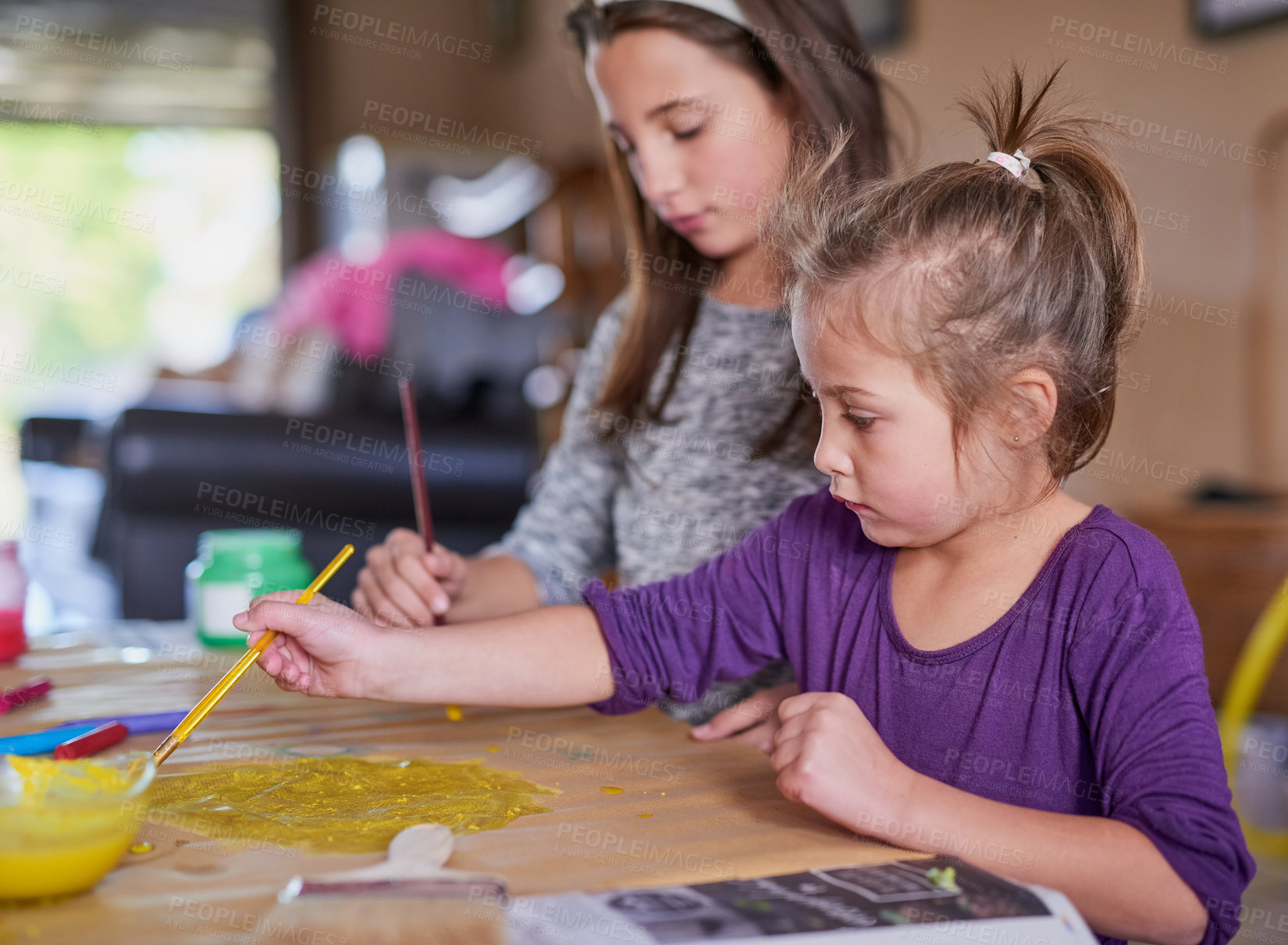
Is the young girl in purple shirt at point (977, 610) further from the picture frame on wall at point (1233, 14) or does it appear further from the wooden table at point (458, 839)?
the picture frame on wall at point (1233, 14)

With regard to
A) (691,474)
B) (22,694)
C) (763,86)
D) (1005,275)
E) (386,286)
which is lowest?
(22,694)

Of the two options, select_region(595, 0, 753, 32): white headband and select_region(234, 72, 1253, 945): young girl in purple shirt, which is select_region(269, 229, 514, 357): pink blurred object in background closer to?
select_region(595, 0, 753, 32): white headband

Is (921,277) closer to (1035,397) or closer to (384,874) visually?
(1035,397)

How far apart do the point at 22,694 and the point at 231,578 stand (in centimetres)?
26

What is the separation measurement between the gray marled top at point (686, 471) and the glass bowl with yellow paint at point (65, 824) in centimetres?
64

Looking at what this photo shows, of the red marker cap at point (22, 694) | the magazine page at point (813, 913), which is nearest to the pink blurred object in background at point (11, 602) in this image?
the red marker cap at point (22, 694)

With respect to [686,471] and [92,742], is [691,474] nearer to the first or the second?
[686,471]

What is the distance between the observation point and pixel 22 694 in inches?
36.6

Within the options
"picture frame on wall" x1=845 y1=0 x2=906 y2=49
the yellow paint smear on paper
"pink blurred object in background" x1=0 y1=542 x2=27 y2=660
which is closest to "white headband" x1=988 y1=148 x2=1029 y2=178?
the yellow paint smear on paper

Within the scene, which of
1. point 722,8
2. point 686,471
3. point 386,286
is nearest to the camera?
point 722,8

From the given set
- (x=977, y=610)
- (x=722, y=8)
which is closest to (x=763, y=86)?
(x=722, y=8)

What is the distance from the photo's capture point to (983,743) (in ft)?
2.43

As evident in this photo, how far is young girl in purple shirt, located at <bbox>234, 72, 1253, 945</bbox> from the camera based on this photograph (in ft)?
2.01

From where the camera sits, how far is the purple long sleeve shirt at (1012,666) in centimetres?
62
